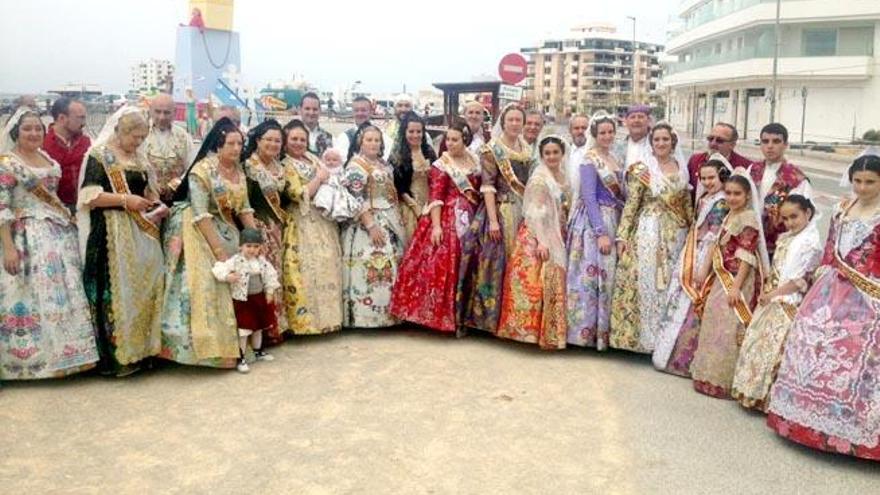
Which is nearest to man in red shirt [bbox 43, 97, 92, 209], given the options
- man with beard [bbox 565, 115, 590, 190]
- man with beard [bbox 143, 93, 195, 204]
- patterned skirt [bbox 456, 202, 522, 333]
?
man with beard [bbox 143, 93, 195, 204]

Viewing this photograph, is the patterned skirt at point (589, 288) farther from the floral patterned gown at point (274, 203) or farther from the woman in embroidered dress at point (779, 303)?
the floral patterned gown at point (274, 203)

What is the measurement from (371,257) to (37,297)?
2.04 metres

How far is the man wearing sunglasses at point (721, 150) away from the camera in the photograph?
464 cm

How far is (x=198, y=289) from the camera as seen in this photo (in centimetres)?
436

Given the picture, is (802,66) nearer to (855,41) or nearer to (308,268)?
(855,41)

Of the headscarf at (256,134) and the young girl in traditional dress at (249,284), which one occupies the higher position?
the headscarf at (256,134)

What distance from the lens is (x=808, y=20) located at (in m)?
30.1

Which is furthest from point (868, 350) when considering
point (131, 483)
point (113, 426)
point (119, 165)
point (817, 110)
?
point (817, 110)

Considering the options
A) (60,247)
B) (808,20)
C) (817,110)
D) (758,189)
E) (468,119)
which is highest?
(808,20)

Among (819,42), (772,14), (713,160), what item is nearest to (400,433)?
(713,160)

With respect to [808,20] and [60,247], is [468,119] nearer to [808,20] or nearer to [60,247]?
[60,247]

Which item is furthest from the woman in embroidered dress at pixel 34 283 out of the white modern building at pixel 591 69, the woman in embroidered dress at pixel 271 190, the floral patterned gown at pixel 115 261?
the white modern building at pixel 591 69

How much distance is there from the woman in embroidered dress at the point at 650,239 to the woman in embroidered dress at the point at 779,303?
711 mm

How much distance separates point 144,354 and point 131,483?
1.39 metres
